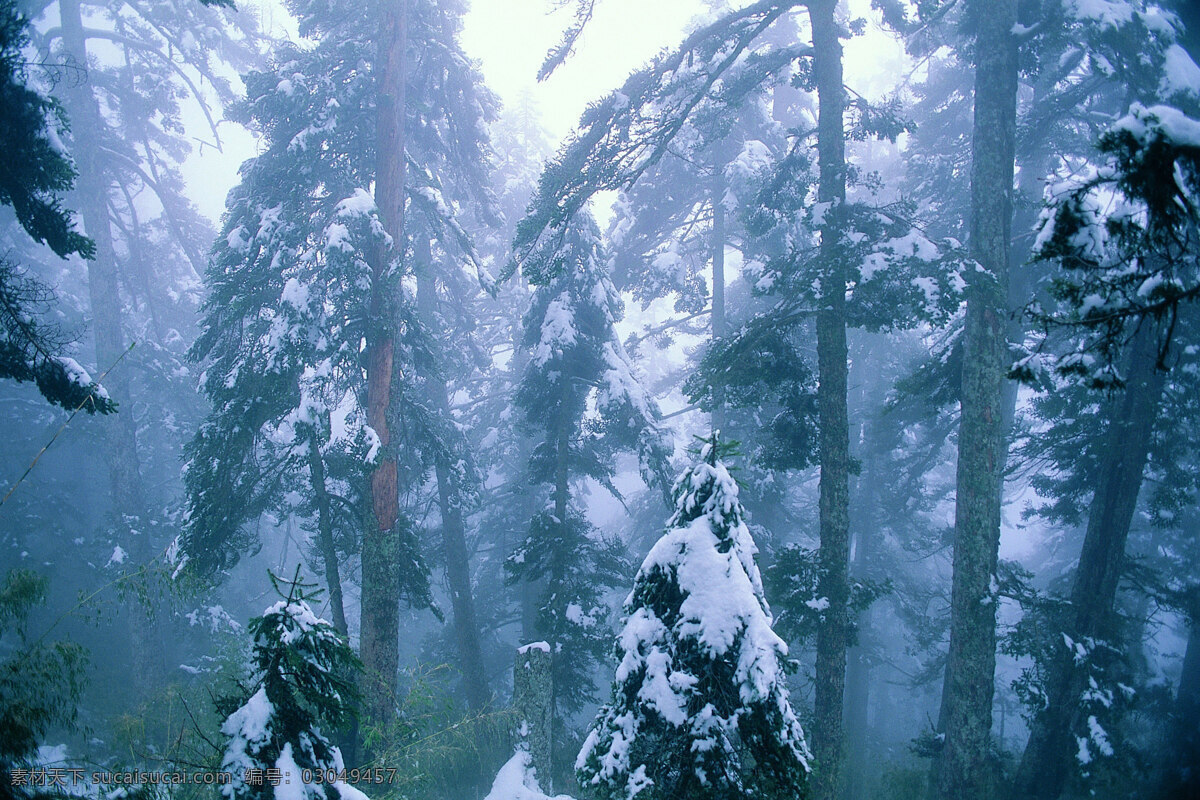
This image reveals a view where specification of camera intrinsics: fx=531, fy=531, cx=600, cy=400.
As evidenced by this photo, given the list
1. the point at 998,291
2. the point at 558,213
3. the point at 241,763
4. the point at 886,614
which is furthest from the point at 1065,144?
the point at 886,614

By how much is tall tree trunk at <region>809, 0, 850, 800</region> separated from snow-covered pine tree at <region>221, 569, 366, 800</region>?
19.0ft

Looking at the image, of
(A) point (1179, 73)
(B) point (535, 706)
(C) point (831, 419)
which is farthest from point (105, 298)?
(A) point (1179, 73)

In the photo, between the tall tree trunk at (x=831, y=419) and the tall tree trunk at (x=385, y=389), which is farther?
the tall tree trunk at (x=385, y=389)

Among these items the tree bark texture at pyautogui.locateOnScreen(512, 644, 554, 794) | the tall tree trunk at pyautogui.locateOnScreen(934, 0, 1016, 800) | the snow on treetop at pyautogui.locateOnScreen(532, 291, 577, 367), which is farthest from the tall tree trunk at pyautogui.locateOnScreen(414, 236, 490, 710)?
the tall tree trunk at pyautogui.locateOnScreen(934, 0, 1016, 800)

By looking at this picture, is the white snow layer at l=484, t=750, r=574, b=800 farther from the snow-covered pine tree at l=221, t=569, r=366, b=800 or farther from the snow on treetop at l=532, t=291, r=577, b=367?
the snow on treetop at l=532, t=291, r=577, b=367

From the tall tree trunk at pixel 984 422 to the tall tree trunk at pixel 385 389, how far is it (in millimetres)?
8206

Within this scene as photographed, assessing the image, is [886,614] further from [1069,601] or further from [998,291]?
[998,291]

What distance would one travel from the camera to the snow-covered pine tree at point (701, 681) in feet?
Result: 9.83

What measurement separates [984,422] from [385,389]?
361 inches

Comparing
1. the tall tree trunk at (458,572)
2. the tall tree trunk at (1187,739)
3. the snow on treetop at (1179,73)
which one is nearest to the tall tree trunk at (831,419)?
the snow on treetop at (1179,73)

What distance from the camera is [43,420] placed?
2036 centimetres

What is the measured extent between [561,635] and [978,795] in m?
7.18

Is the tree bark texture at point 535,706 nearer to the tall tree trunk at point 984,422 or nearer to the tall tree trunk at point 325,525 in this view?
the tall tree trunk at point 325,525

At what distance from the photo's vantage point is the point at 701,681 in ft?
10.3
